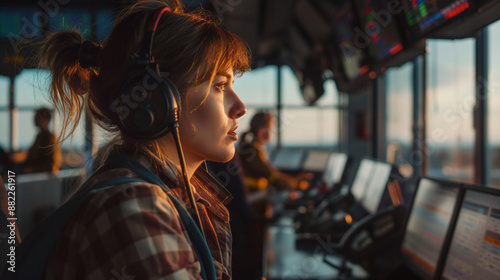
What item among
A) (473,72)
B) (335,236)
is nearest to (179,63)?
(335,236)

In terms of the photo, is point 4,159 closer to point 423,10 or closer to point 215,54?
point 423,10

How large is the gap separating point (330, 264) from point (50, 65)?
1.35 metres

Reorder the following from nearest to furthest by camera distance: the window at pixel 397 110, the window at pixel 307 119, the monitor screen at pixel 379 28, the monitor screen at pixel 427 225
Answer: the monitor screen at pixel 427 225
the monitor screen at pixel 379 28
the window at pixel 397 110
the window at pixel 307 119

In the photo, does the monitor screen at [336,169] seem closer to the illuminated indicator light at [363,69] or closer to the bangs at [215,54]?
the illuminated indicator light at [363,69]

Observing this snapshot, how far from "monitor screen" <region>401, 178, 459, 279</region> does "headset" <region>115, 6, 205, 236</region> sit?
869 mm

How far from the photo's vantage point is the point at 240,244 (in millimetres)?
1749

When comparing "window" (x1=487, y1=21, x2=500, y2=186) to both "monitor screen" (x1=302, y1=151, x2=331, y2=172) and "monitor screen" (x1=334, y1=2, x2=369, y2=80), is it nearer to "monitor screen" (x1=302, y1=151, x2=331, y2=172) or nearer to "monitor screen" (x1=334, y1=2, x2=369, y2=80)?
"monitor screen" (x1=334, y1=2, x2=369, y2=80)

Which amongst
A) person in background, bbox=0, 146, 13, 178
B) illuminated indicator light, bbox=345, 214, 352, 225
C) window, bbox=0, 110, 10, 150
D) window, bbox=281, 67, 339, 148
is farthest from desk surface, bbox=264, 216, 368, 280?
window, bbox=0, 110, 10, 150

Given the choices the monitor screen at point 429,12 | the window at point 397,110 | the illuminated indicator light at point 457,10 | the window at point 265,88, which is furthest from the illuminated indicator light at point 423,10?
the window at point 265,88

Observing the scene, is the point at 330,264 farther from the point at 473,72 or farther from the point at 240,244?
the point at 473,72

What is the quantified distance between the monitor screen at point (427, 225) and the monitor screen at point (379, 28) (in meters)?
0.90

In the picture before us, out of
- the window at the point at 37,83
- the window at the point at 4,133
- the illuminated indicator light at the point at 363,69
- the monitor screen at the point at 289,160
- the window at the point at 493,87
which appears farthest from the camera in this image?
the monitor screen at the point at 289,160

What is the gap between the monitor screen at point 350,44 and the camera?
2.74 meters

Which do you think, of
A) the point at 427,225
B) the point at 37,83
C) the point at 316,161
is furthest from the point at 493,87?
the point at 316,161
